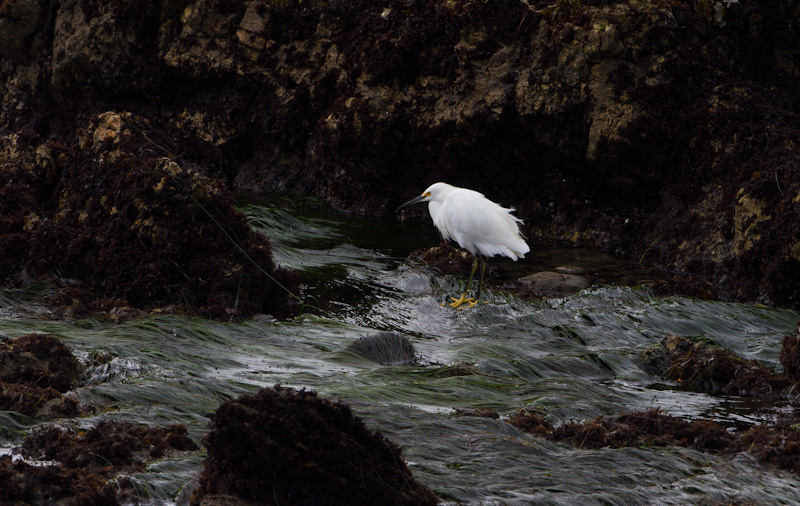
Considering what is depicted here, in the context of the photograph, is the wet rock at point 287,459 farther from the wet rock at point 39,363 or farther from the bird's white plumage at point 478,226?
the bird's white plumage at point 478,226

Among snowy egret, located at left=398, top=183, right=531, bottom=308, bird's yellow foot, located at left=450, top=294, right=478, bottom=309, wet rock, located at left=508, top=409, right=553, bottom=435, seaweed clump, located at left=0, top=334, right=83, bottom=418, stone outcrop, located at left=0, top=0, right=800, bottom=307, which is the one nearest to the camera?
seaweed clump, located at left=0, top=334, right=83, bottom=418

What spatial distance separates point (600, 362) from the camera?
265 inches

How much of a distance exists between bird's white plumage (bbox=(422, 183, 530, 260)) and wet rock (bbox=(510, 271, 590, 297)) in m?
0.31

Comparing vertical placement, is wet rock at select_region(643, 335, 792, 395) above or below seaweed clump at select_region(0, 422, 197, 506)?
above

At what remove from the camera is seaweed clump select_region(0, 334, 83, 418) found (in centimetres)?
435

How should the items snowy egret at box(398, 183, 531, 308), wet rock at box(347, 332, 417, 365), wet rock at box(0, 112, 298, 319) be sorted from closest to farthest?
wet rock at box(347, 332, 417, 365), wet rock at box(0, 112, 298, 319), snowy egret at box(398, 183, 531, 308)

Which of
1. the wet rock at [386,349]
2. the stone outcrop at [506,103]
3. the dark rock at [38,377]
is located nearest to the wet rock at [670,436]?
the wet rock at [386,349]

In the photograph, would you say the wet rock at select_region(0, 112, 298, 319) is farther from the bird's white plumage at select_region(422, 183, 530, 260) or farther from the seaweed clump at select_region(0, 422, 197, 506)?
the seaweed clump at select_region(0, 422, 197, 506)

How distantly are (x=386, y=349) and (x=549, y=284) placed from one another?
3.13 metres

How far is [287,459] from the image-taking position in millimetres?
3336

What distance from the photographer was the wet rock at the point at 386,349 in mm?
6434

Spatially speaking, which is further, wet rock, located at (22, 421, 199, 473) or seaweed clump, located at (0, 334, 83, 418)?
seaweed clump, located at (0, 334, 83, 418)

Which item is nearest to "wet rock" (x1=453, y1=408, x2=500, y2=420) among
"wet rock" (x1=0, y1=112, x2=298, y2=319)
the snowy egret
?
"wet rock" (x1=0, y1=112, x2=298, y2=319)

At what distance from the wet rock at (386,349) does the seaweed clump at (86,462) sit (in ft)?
7.77
